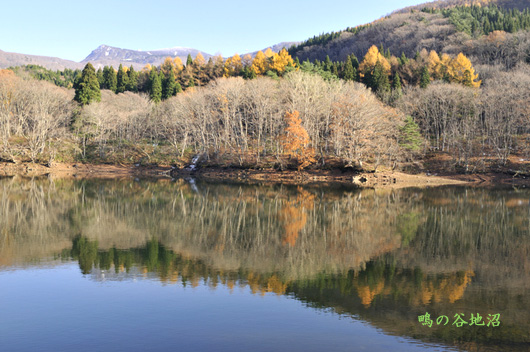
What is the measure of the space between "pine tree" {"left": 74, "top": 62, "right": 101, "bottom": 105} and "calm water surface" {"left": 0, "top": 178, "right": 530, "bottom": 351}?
1809 inches

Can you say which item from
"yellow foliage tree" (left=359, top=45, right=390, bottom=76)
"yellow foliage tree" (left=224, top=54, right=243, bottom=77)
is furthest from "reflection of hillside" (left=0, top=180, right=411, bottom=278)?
"yellow foliage tree" (left=224, top=54, right=243, bottom=77)

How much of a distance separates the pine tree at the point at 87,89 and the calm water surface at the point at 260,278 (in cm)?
4595

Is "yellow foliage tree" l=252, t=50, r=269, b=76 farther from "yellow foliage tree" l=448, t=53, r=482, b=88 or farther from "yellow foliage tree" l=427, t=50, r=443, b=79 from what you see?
"yellow foliage tree" l=448, t=53, r=482, b=88

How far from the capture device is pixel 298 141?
55.5m

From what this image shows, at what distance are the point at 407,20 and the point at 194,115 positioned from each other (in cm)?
9498

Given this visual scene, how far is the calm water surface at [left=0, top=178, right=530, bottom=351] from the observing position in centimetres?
1086

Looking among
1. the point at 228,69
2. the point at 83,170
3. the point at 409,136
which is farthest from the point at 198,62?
the point at 409,136

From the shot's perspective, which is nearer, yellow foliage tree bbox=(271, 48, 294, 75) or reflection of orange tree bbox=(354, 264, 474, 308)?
reflection of orange tree bbox=(354, 264, 474, 308)

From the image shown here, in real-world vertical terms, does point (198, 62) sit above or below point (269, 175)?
above

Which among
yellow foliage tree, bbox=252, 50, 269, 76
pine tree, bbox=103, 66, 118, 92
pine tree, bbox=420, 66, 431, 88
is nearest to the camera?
pine tree, bbox=420, 66, 431, 88

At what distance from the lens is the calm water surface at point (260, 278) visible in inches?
428

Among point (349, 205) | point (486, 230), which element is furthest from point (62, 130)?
point (486, 230)

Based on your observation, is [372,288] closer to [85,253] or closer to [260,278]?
[260,278]

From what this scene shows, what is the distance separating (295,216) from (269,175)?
97.4 ft
